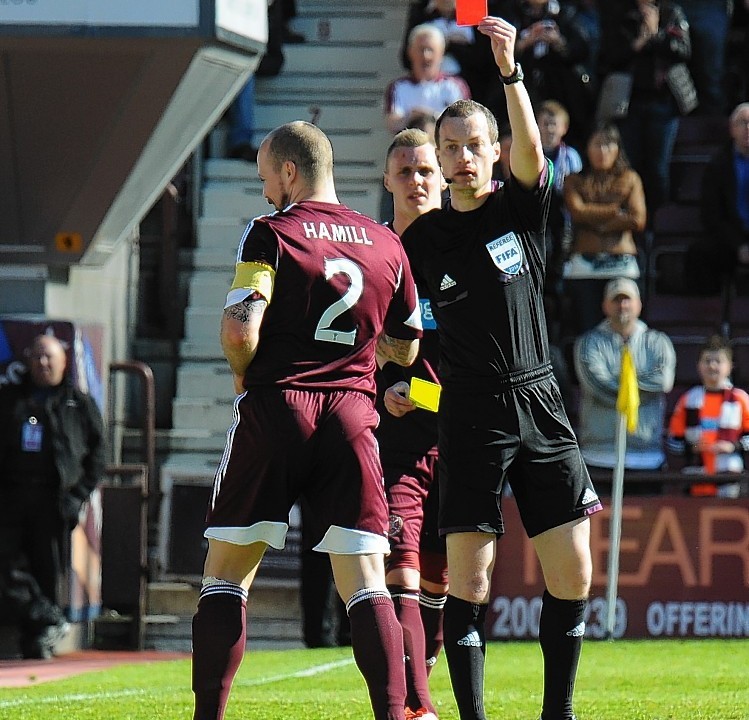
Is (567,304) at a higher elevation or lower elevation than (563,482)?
higher

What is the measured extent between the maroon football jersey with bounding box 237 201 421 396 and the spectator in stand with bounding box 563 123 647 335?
26.7 ft

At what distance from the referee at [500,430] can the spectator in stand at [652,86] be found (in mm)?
9015

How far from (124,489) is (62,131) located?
12.4 feet

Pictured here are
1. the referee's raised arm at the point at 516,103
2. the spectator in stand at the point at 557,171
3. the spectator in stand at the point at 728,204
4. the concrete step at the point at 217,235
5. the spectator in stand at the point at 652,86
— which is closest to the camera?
the referee's raised arm at the point at 516,103

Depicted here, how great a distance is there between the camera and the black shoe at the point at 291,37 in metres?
17.6

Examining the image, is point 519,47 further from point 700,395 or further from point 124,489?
point 124,489

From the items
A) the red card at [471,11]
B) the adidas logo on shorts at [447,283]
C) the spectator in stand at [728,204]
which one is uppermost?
the spectator in stand at [728,204]

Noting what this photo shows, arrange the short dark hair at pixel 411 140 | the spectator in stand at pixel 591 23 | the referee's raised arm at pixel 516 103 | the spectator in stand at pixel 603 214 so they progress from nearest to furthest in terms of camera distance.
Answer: the referee's raised arm at pixel 516 103
the short dark hair at pixel 411 140
the spectator in stand at pixel 603 214
the spectator in stand at pixel 591 23

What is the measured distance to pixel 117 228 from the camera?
12.7 m

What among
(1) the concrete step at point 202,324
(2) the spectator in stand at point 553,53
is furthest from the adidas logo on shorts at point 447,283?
(1) the concrete step at point 202,324

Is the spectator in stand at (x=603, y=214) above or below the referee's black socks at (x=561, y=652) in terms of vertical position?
above

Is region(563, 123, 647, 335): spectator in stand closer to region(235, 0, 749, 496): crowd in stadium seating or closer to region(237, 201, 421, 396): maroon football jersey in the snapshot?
region(235, 0, 749, 496): crowd in stadium seating

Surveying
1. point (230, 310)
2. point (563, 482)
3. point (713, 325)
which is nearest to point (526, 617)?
point (713, 325)

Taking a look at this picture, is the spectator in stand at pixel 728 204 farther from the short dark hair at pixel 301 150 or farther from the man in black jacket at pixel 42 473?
the short dark hair at pixel 301 150
